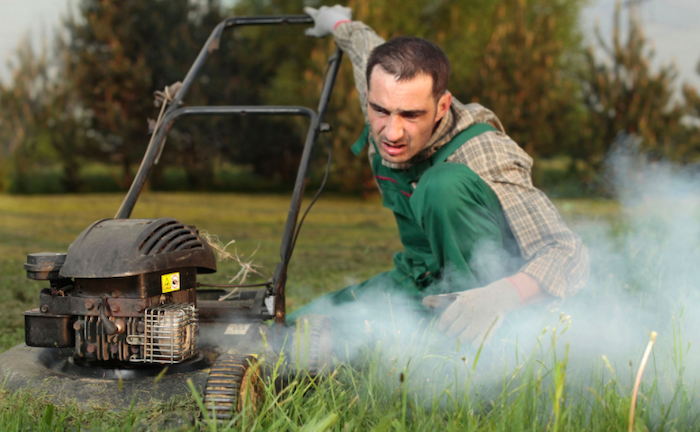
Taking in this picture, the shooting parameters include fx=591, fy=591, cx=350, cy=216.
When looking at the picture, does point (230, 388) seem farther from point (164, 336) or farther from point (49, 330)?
point (49, 330)

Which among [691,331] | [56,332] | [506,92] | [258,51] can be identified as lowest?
[691,331]

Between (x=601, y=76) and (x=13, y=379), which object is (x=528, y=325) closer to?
(x=13, y=379)

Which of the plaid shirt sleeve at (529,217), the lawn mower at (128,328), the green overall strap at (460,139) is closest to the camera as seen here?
the lawn mower at (128,328)

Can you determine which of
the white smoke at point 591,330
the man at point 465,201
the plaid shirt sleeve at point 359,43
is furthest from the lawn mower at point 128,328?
the plaid shirt sleeve at point 359,43

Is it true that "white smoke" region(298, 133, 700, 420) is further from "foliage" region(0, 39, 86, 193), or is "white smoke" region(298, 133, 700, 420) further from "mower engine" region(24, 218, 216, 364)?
"foliage" region(0, 39, 86, 193)

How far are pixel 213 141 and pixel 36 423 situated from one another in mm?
14106

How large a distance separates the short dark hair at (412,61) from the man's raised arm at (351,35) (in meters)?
0.50

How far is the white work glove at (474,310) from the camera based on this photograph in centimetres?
149

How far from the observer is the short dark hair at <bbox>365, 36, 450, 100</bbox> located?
1.80 metres

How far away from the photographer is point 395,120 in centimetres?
184

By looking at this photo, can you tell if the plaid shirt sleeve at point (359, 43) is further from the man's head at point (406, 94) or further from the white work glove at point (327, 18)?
the man's head at point (406, 94)

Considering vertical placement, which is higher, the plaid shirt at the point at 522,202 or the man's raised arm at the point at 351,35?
the man's raised arm at the point at 351,35

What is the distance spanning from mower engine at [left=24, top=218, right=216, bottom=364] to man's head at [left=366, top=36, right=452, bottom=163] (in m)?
0.76

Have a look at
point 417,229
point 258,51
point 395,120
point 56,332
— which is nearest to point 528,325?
point 417,229
